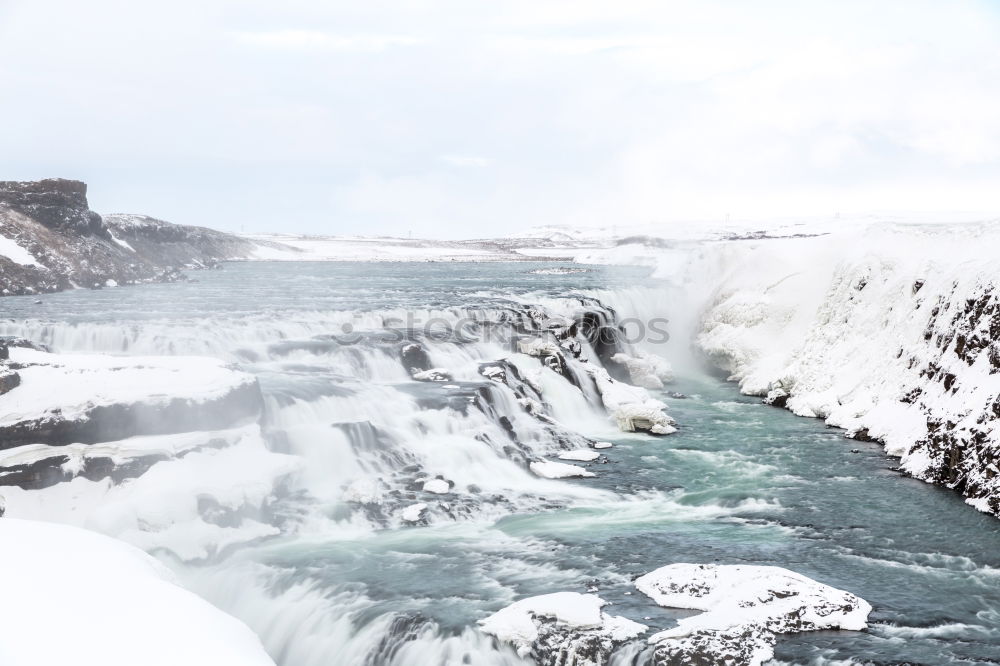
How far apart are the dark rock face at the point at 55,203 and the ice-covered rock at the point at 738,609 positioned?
54732 mm

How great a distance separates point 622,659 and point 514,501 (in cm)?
668

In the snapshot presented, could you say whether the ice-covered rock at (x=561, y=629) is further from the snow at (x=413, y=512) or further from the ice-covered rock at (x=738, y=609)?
the snow at (x=413, y=512)

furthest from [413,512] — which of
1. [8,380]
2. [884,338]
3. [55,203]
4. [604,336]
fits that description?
[55,203]

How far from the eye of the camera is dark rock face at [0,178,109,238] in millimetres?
53156

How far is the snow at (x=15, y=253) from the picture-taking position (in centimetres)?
4600

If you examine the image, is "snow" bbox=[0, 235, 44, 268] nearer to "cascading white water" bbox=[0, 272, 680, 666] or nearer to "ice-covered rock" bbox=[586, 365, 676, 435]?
"cascading white water" bbox=[0, 272, 680, 666]

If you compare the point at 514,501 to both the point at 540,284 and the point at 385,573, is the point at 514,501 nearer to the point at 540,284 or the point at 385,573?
the point at 385,573

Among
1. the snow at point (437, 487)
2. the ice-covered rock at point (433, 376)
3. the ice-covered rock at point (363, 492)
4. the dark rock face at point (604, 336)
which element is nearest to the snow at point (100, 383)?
the ice-covered rock at point (363, 492)

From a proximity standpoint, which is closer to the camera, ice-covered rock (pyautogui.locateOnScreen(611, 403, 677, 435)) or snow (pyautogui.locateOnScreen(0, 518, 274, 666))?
snow (pyautogui.locateOnScreen(0, 518, 274, 666))

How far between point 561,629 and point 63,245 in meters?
51.8

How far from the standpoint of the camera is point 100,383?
15328 millimetres

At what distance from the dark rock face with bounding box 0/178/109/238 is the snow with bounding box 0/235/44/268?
17.4 feet

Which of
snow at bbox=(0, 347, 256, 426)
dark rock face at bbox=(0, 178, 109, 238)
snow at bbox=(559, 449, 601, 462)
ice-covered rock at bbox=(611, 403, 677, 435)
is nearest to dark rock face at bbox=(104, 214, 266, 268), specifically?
dark rock face at bbox=(0, 178, 109, 238)

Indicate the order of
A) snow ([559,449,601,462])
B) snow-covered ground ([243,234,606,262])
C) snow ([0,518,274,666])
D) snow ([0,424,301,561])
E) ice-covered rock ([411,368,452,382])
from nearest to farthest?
snow ([0,518,274,666])
snow ([0,424,301,561])
snow ([559,449,601,462])
ice-covered rock ([411,368,452,382])
snow-covered ground ([243,234,606,262])
